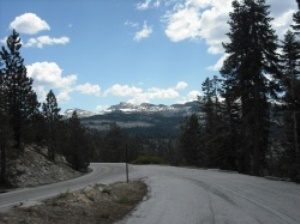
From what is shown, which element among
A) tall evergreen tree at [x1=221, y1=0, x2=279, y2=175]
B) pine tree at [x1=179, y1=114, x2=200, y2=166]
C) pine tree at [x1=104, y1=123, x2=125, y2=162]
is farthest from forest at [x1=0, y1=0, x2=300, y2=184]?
pine tree at [x1=104, y1=123, x2=125, y2=162]

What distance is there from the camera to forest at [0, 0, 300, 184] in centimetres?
3459

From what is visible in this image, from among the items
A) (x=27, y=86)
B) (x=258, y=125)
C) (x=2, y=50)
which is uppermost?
(x=2, y=50)

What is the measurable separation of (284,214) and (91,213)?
5347mm

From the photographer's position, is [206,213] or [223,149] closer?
[206,213]

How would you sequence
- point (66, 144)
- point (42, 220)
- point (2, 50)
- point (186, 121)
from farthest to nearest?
point (186, 121) < point (66, 144) < point (2, 50) < point (42, 220)

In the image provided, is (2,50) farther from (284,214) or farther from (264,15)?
(284,214)

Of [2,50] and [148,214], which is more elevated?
[2,50]

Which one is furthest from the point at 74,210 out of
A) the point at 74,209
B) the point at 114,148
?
the point at 114,148

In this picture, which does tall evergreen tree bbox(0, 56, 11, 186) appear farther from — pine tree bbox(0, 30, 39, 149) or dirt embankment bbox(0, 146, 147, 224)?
dirt embankment bbox(0, 146, 147, 224)

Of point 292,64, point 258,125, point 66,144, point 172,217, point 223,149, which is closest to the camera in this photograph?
point 172,217

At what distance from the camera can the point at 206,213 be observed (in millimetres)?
13281

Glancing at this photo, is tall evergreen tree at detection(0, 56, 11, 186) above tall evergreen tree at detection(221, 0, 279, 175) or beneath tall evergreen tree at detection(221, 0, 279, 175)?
beneath

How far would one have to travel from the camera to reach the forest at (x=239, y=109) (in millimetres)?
34594

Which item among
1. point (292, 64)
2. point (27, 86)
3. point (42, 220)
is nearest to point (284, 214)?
point (42, 220)
